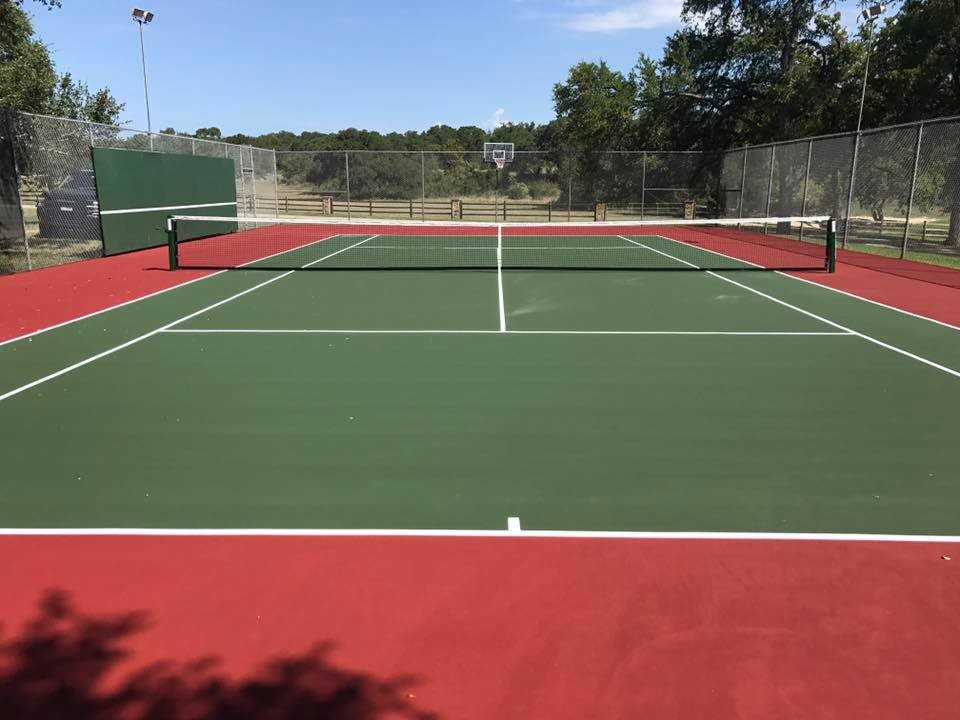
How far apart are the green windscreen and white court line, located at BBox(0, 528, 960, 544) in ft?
54.5

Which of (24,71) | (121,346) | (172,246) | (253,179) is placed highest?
(24,71)

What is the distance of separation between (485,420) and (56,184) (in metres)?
16.1

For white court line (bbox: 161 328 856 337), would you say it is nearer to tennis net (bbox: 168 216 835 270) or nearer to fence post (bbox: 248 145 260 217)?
tennis net (bbox: 168 216 835 270)

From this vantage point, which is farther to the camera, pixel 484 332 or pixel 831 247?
pixel 831 247

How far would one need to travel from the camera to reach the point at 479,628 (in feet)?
11.7

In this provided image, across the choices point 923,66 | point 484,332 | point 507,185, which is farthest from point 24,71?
point 923,66

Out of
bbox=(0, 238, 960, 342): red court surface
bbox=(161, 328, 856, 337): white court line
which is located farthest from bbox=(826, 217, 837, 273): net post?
bbox=(161, 328, 856, 337): white court line

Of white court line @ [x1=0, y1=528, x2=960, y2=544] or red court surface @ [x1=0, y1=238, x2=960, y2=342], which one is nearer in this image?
white court line @ [x1=0, y1=528, x2=960, y2=544]

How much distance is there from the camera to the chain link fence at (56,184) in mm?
15680

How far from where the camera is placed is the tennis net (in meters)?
17.9

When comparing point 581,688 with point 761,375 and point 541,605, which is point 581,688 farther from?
point 761,375

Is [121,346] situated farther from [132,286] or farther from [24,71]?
[24,71]

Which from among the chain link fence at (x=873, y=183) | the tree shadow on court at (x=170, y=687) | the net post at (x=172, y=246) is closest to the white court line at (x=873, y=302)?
the chain link fence at (x=873, y=183)

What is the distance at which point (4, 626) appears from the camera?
11.6ft
